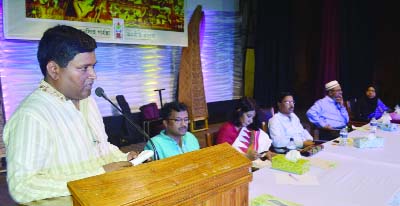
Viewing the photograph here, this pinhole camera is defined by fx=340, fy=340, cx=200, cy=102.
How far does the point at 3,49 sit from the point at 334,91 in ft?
12.6

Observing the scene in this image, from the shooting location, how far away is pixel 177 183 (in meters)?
0.64

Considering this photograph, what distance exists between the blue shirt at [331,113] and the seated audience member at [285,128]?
0.77 metres

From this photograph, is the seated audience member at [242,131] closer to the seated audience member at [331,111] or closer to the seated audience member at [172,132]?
the seated audience member at [172,132]

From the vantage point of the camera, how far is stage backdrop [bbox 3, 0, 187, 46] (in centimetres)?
374

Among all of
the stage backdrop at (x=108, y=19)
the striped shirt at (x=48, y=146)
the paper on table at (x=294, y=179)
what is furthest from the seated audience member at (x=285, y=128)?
the stage backdrop at (x=108, y=19)

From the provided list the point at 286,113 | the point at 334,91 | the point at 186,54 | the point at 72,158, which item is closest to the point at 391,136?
the point at 286,113

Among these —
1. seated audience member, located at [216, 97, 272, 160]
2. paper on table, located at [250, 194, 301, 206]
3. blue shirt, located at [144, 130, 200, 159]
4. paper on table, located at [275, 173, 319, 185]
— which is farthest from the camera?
seated audience member, located at [216, 97, 272, 160]

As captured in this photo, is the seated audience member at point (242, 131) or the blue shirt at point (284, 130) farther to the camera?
the blue shirt at point (284, 130)

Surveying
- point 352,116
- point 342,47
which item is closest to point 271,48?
point 342,47

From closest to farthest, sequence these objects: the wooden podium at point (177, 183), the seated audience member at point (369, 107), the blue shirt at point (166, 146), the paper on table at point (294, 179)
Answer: the wooden podium at point (177, 183) → the paper on table at point (294, 179) → the blue shirt at point (166, 146) → the seated audience member at point (369, 107)

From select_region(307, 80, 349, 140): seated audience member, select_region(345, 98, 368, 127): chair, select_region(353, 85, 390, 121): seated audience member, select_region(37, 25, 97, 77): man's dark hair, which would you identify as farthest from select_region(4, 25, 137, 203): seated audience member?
select_region(353, 85, 390, 121): seated audience member

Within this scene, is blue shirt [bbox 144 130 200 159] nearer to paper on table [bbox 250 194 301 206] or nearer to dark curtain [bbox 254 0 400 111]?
paper on table [bbox 250 194 301 206]

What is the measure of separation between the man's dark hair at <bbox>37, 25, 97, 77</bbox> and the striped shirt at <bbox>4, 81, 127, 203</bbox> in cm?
11

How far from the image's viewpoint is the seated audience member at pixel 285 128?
293 cm
